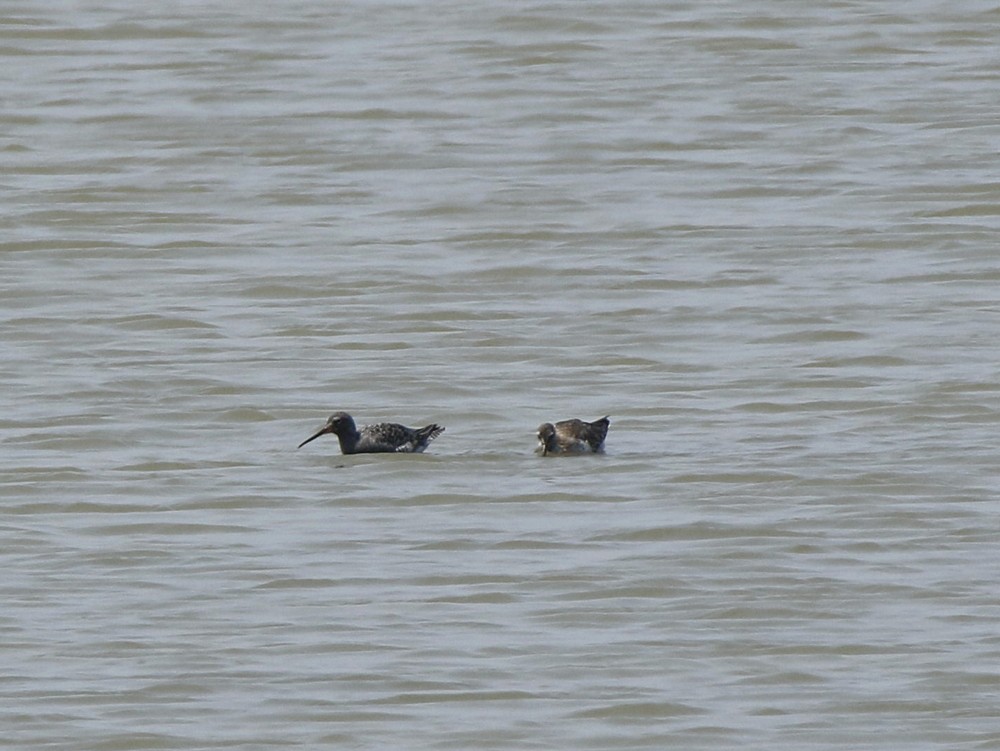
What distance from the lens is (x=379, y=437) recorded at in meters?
11.3

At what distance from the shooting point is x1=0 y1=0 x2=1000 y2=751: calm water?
27.1 ft

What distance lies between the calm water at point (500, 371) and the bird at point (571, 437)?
0.09 meters

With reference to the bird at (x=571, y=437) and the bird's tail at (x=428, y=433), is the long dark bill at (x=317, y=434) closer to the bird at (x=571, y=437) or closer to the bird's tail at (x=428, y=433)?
the bird's tail at (x=428, y=433)

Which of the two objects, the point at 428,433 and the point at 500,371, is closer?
the point at 428,433

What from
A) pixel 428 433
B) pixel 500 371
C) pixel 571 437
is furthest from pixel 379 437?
pixel 500 371

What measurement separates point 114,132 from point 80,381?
243 inches

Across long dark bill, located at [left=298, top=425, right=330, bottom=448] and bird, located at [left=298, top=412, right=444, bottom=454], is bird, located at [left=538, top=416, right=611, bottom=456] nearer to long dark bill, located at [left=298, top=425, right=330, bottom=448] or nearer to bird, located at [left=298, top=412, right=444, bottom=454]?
bird, located at [left=298, top=412, right=444, bottom=454]

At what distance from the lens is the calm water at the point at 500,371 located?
27.1ft

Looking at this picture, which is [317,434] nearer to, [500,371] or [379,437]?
[379,437]

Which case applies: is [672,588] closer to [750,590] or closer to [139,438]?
[750,590]

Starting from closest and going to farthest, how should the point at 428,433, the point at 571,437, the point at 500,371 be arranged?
the point at 571,437 → the point at 428,433 → the point at 500,371

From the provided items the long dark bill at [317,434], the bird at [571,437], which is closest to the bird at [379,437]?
the long dark bill at [317,434]

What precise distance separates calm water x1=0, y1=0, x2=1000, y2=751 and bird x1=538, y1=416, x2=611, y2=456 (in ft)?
0.28

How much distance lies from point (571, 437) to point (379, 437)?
800mm
